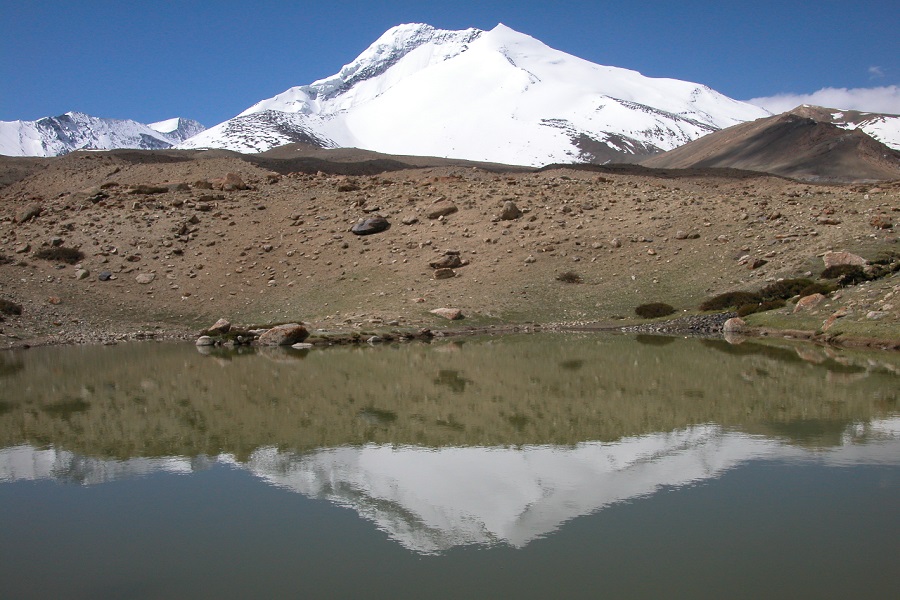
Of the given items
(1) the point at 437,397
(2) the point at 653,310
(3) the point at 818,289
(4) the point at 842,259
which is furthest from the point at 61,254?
(4) the point at 842,259

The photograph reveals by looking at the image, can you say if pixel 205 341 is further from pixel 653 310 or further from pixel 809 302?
pixel 809 302

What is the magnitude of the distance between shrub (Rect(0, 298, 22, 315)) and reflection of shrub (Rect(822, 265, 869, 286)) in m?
37.9

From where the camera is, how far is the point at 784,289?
31.7 meters

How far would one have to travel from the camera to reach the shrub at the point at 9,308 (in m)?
35.3

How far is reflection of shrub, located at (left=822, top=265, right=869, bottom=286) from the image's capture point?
97.9ft

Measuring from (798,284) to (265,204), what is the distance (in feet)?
110

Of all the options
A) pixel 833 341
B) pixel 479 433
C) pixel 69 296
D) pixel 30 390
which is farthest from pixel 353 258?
pixel 479 433

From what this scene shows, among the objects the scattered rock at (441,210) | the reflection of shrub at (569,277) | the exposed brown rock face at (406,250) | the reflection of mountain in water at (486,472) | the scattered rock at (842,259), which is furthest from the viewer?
the scattered rock at (441,210)

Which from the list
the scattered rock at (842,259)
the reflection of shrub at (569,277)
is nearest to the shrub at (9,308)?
the reflection of shrub at (569,277)

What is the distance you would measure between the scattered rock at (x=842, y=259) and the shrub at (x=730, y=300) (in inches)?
147

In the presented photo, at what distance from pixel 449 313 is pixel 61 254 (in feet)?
79.2

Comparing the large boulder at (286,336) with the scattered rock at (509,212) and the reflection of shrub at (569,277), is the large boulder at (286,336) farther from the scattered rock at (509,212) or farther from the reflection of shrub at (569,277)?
the scattered rock at (509,212)

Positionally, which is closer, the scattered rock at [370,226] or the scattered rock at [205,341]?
the scattered rock at [205,341]

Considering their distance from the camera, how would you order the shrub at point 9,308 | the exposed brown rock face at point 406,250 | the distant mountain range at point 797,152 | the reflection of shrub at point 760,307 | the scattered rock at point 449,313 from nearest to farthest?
1. the reflection of shrub at point 760,307
2. the scattered rock at point 449,313
3. the exposed brown rock face at point 406,250
4. the shrub at point 9,308
5. the distant mountain range at point 797,152
